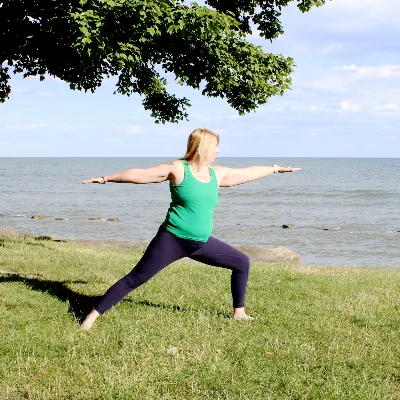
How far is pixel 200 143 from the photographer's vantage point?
6453mm

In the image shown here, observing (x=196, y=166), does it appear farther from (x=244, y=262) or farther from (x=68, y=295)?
(x=68, y=295)

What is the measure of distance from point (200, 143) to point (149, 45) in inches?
326

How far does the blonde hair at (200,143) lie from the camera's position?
21.2 feet

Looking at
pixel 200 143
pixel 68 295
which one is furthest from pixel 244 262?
pixel 68 295

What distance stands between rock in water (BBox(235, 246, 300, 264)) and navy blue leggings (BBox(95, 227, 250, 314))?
11776mm

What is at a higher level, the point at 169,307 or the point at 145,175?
the point at 145,175

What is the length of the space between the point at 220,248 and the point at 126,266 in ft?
20.6

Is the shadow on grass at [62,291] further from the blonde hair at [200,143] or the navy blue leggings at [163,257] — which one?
the blonde hair at [200,143]

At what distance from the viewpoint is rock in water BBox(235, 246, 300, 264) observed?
1884 cm

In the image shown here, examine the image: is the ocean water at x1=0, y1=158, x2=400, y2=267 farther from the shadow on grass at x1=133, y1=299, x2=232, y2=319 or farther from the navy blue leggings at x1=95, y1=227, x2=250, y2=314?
the navy blue leggings at x1=95, y1=227, x2=250, y2=314

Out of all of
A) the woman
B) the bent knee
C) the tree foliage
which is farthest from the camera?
the tree foliage

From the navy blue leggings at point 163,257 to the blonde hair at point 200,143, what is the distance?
992mm

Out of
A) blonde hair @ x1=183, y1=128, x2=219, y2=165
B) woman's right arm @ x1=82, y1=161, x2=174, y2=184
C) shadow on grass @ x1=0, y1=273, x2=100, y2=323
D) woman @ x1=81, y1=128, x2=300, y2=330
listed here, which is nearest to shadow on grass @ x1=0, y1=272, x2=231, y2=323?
shadow on grass @ x1=0, y1=273, x2=100, y2=323

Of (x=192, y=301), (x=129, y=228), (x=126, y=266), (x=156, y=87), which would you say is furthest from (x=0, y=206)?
(x=192, y=301)
